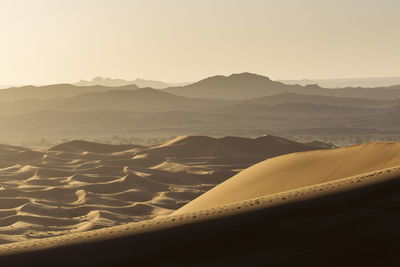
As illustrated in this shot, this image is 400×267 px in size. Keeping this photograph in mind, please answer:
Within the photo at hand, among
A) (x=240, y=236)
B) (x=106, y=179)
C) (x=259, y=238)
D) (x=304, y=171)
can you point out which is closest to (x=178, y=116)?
(x=106, y=179)

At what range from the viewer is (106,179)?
63.1 feet

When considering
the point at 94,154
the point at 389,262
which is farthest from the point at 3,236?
the point at 94,154

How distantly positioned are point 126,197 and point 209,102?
80.9m

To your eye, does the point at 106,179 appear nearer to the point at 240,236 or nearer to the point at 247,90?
the point at 240,236

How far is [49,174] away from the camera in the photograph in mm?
21016

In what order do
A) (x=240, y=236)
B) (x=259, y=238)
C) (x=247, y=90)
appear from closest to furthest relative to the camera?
(x=259, y=238) → (x=240, y=236) → (x=247, y=90)

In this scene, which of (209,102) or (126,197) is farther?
Result: (209,102)

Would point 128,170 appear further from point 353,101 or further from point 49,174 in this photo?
point 353,101

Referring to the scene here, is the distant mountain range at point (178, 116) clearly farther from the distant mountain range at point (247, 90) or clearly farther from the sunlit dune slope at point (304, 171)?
the sunlit dune slope at point (304, 171)

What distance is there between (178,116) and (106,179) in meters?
53.9

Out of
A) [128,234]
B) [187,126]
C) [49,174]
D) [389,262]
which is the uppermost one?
[187,126]

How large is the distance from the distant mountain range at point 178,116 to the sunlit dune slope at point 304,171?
39.8 meters

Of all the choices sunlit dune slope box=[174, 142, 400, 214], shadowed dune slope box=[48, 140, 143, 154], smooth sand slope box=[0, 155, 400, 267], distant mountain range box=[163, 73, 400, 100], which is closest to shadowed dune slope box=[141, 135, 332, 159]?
shadowed dune slope box=[48, 140, 143, 154]

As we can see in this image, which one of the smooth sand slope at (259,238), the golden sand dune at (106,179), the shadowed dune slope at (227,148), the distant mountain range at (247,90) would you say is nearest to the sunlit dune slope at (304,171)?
the golden sand dune at (106,179)
